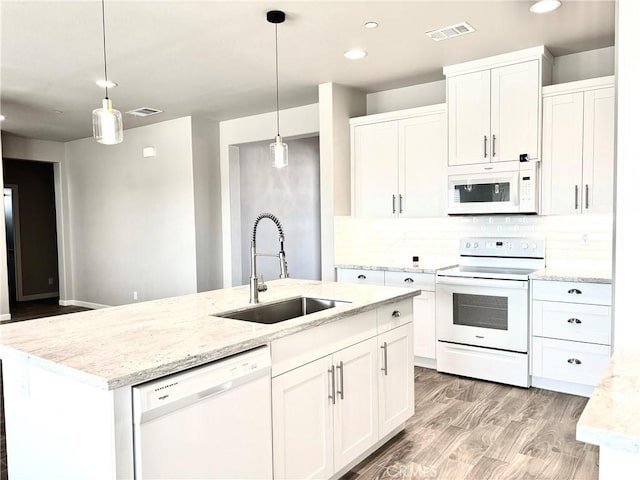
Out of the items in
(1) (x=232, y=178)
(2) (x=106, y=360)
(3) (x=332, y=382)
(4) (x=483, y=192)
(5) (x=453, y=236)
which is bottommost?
(3) (x=332, y=382)

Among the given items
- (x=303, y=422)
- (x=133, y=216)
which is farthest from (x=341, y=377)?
(x=133, y=216)

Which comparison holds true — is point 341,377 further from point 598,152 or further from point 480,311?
point 598,152

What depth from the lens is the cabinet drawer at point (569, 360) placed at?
3.43m

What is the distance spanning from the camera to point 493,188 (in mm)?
3973

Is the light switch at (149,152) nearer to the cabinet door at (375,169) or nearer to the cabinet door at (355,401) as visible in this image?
the cabinet door at (375,169)

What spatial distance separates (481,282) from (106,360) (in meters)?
3.05

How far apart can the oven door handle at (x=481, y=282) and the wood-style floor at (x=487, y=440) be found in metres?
0.82

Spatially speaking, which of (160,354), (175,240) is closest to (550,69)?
(160,354)

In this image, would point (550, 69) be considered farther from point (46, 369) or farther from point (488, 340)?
point (46, 369)

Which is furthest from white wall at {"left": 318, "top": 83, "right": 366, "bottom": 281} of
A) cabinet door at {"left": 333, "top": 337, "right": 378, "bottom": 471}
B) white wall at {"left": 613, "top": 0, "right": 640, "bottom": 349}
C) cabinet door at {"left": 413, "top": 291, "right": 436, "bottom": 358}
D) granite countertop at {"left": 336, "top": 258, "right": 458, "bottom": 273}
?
white wall at {"left": 613, "top": 0, "right": 640, "bottom": 349}

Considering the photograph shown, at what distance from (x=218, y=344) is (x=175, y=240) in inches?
196

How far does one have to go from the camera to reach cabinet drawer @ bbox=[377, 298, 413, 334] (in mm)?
2689

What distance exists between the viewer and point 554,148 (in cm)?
377

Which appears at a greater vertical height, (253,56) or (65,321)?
(253,56)
